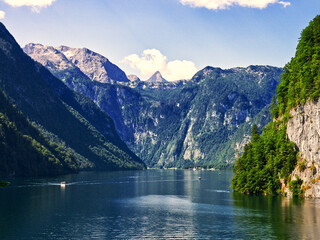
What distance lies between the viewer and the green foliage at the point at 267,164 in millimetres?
145250

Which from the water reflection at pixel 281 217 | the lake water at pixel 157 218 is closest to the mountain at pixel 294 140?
the water reflection at pixel 281 217

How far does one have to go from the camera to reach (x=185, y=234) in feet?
285

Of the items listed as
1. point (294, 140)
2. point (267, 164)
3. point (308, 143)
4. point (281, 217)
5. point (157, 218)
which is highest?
point (294, 140)

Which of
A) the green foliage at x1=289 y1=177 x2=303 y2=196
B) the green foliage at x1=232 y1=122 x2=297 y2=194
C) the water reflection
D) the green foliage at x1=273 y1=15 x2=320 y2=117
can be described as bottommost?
the water reflection

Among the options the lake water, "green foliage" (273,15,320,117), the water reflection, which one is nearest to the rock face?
"green foliage" (273,15,320,117)

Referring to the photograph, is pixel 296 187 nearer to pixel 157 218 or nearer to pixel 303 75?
pixel 303 75

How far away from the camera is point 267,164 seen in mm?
153750

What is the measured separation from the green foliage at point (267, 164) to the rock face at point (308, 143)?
11.5 feet

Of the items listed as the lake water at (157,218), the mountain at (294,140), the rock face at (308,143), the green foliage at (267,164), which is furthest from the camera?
the green foliage at (267,164)

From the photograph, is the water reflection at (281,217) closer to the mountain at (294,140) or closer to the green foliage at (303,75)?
the mountain at (294,140)

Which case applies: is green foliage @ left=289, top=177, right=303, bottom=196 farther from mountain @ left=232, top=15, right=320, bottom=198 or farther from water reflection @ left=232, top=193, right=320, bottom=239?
water reflection @ left=232, top=193, right=320, bottom=239

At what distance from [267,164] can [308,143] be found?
19411 mm

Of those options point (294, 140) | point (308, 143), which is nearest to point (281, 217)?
point (308, 143)

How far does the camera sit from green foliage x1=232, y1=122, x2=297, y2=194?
145250 mm
